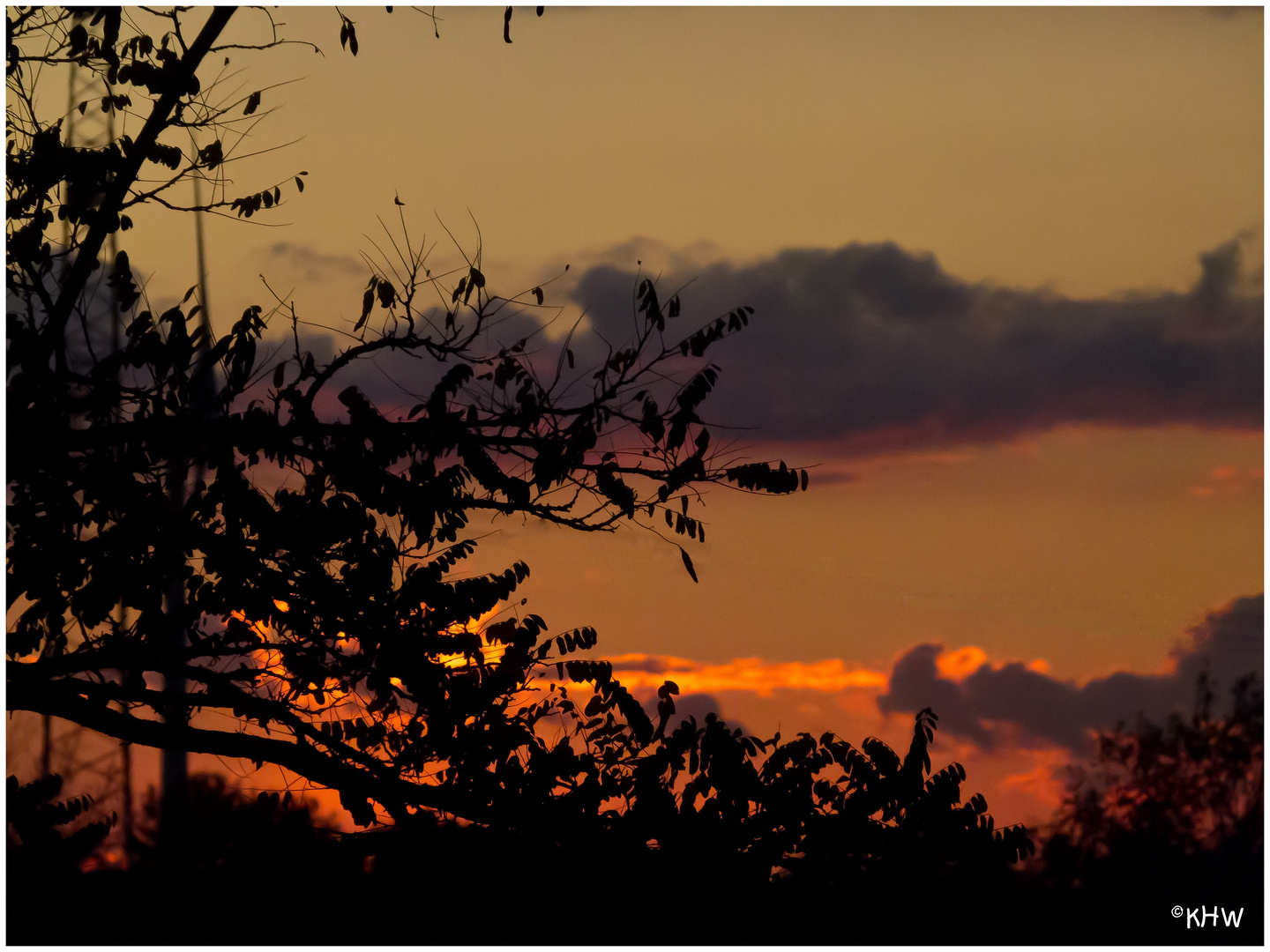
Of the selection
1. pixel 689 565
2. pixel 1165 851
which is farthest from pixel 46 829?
pixel 1165 851

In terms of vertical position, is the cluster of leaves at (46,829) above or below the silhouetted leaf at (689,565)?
below

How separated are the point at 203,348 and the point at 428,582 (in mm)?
2312

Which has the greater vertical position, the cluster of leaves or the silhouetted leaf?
the silhouetted leaf

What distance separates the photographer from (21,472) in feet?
22.8

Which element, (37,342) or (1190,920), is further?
(1190,920)

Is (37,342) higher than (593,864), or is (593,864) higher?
(37,342)

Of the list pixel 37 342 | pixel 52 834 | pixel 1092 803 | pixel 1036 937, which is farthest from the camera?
pixel 1092 803

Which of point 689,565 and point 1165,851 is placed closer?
point 689,565

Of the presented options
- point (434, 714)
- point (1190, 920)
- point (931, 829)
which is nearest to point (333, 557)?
point (434, 714)

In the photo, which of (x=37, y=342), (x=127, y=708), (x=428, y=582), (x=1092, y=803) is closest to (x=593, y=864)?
(x=428, y=582)

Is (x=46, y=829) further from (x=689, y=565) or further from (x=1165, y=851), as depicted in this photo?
(x=1165, y=851)

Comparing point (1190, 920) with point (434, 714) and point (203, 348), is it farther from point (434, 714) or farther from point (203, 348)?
point (203, 348)

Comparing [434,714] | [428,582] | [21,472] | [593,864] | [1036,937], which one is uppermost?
[21,472]

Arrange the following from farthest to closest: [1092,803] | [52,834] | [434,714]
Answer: [1092,803]
[52,834]
[434,714]
